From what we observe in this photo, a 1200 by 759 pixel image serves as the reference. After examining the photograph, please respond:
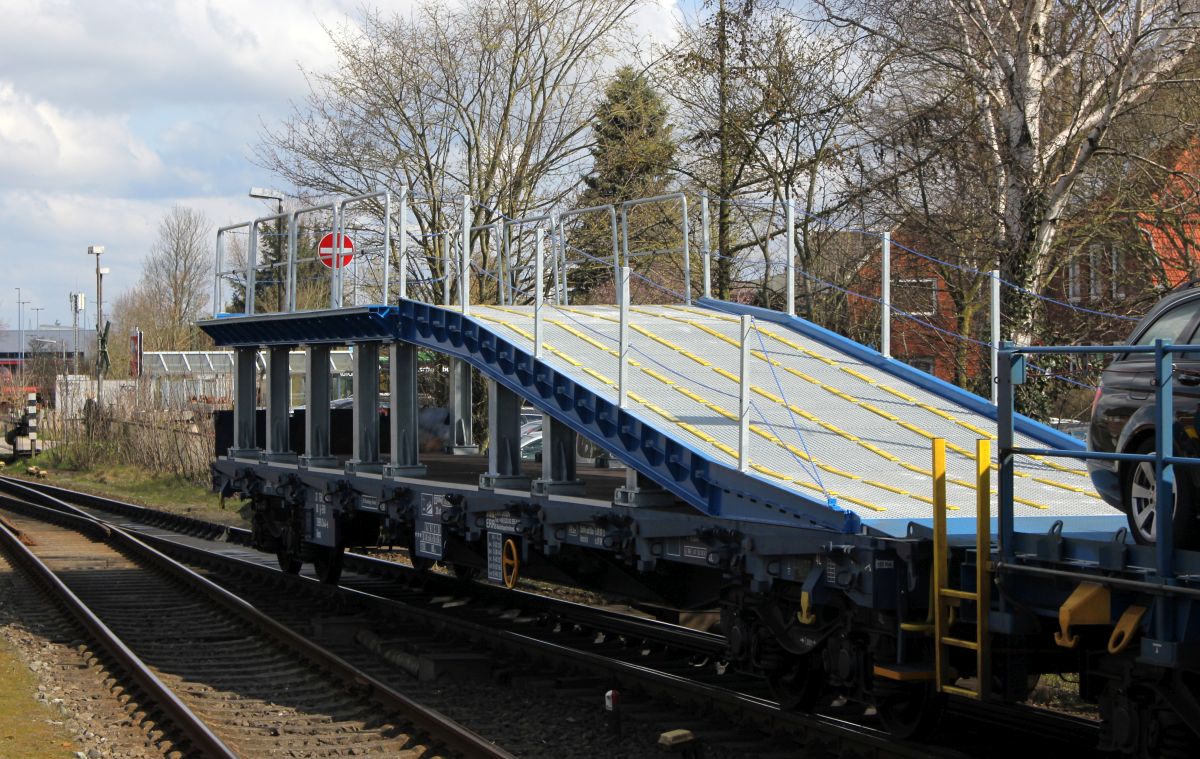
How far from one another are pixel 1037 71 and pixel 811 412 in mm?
9086

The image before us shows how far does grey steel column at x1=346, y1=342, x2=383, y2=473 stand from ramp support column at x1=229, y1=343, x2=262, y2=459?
3661mm

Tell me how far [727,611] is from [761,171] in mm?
14556

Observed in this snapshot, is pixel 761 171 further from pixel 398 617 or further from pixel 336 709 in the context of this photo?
pixel 336 709

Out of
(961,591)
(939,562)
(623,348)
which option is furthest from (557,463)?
(961,591)

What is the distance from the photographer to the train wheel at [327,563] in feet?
51.2

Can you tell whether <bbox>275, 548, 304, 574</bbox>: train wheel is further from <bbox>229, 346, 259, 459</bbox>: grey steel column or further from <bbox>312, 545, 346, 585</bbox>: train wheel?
<bbox>229, 346, 259, 459</bbox>: grey steel column

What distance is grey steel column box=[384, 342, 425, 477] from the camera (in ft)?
42.3

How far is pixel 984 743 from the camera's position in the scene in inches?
322

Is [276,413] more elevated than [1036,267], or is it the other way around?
[1036,267]

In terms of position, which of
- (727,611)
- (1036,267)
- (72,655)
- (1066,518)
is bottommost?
(72,655)

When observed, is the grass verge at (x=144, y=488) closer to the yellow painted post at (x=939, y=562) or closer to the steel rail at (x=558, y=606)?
the steel rail at (x=558, y=606)

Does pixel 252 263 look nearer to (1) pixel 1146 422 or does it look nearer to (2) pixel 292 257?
(2) pixel 292 257

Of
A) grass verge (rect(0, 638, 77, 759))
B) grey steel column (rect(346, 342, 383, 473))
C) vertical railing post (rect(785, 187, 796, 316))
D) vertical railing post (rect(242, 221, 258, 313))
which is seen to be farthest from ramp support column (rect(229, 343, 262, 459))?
vertical railing post (rect(785, 187, 796, 316))

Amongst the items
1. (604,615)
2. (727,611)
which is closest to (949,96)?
(604,615)
